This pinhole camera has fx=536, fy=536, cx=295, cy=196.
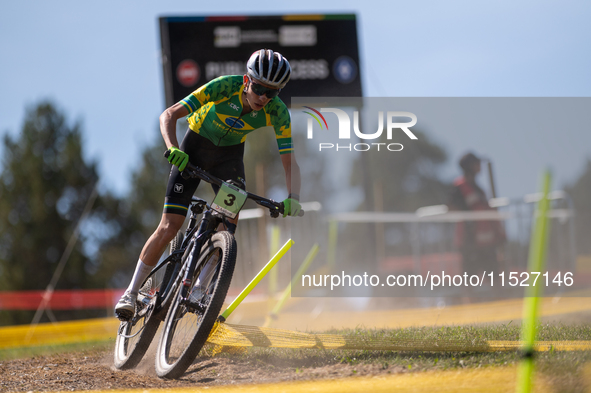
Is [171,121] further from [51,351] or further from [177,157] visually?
[51,351]

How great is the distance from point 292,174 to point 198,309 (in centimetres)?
137

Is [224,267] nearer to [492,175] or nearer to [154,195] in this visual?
[492,175]

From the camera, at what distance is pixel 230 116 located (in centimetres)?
448

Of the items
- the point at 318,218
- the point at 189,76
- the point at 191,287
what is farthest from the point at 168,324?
the point at 189,76

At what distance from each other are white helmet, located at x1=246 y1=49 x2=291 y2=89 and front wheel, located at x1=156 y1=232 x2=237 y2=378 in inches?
48.6

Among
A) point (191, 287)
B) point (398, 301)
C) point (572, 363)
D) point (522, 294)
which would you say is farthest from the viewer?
point (398, 301)

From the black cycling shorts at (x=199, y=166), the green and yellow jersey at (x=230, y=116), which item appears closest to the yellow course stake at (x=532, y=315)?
the green and yellow jersey at (x=230, y=116)

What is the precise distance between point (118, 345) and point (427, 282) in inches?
118

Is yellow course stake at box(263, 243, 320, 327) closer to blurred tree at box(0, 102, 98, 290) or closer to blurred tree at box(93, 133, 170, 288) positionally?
blurred tree at box(0, 102, 98, 290)

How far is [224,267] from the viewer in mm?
3668

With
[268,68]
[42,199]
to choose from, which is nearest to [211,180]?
[268,68]

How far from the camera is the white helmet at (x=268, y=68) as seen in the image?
4113 mm

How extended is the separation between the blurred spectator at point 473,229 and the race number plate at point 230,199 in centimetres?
259

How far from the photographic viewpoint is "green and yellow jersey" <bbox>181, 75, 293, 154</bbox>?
14.5ft
